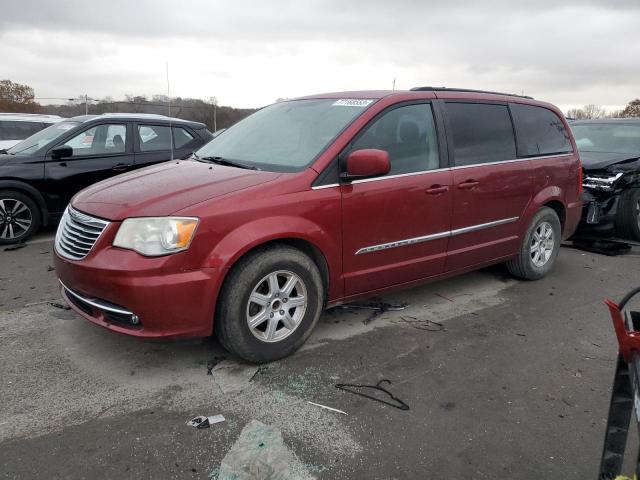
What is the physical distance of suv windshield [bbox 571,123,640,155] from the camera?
7434mm

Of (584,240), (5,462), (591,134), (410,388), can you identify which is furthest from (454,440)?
(591,134)

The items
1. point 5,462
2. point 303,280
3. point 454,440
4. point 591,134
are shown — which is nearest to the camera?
point 5,462

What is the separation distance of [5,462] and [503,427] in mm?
2524

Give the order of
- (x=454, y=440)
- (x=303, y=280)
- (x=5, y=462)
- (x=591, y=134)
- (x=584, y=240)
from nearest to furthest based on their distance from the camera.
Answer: (x=5, y=462), (x=454, y=440), (x=303, y=280), (x=584, y=240), (x=591, y=134)

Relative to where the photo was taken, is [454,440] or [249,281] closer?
[454,440]

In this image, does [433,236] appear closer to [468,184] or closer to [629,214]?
[468,184]

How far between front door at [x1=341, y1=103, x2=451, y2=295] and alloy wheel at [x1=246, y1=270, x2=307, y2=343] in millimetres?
433

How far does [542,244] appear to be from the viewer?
5.25m

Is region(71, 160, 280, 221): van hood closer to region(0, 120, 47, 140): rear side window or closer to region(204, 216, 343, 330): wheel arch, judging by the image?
region(204, 216, 343, 330): wheel arch

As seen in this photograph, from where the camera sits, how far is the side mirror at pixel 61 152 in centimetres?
656

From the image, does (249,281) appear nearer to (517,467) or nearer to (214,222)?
(214,222)

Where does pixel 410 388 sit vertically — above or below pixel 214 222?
below

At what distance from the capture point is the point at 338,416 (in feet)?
9.16

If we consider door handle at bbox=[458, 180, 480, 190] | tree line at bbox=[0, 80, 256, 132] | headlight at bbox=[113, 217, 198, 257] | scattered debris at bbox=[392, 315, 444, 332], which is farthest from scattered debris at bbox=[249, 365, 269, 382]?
tree line at bbox=[0, 80, 256, 132]
